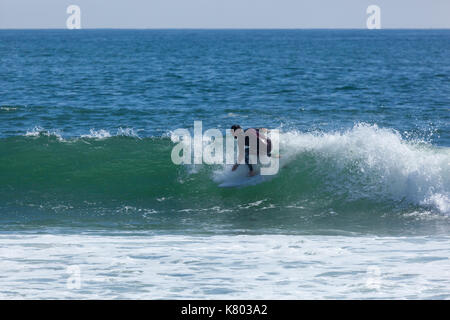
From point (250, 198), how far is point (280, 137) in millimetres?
3061

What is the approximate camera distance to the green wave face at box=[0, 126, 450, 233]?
12.6 m

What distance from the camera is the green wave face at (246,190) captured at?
12.6 meters

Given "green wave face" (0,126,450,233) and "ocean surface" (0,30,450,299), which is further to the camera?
"green wave face" (0,126,450,233)

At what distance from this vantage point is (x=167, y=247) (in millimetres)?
10398

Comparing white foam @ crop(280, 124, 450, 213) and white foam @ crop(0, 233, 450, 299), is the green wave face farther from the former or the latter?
white foam @ crop(0, 233, 450, 299)

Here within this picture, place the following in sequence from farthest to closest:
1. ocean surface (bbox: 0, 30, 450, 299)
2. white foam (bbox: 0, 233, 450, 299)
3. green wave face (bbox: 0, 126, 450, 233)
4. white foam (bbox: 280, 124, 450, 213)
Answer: white foam (bbox: 280, 124, 450, 213) < green wave face (bbox: 0, 126, 450, 233) < ocean surface (bbox: 0, 30, 450, 299) < white foam (bbox: 0, 233, 450, 299)

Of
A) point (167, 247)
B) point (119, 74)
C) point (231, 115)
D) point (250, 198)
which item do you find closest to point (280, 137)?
point (250, 198)

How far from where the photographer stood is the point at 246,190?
14.5 metres

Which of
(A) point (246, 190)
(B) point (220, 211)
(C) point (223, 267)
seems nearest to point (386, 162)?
(A) point (246, 190)

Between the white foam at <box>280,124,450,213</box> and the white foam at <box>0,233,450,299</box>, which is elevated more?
the white foam at <box>280,124,450,213</box>

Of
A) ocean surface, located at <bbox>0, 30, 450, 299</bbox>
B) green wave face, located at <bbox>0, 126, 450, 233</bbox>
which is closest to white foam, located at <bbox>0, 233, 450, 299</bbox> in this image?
ocean surface, located at <bbox>0, 30, 450, 299</bbox>

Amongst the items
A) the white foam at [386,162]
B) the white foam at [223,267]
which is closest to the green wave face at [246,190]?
the white foam at [386,162]

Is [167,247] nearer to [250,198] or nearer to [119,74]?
[250,198]

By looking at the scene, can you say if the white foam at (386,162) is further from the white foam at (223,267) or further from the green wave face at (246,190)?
the white foam at (223,267)
